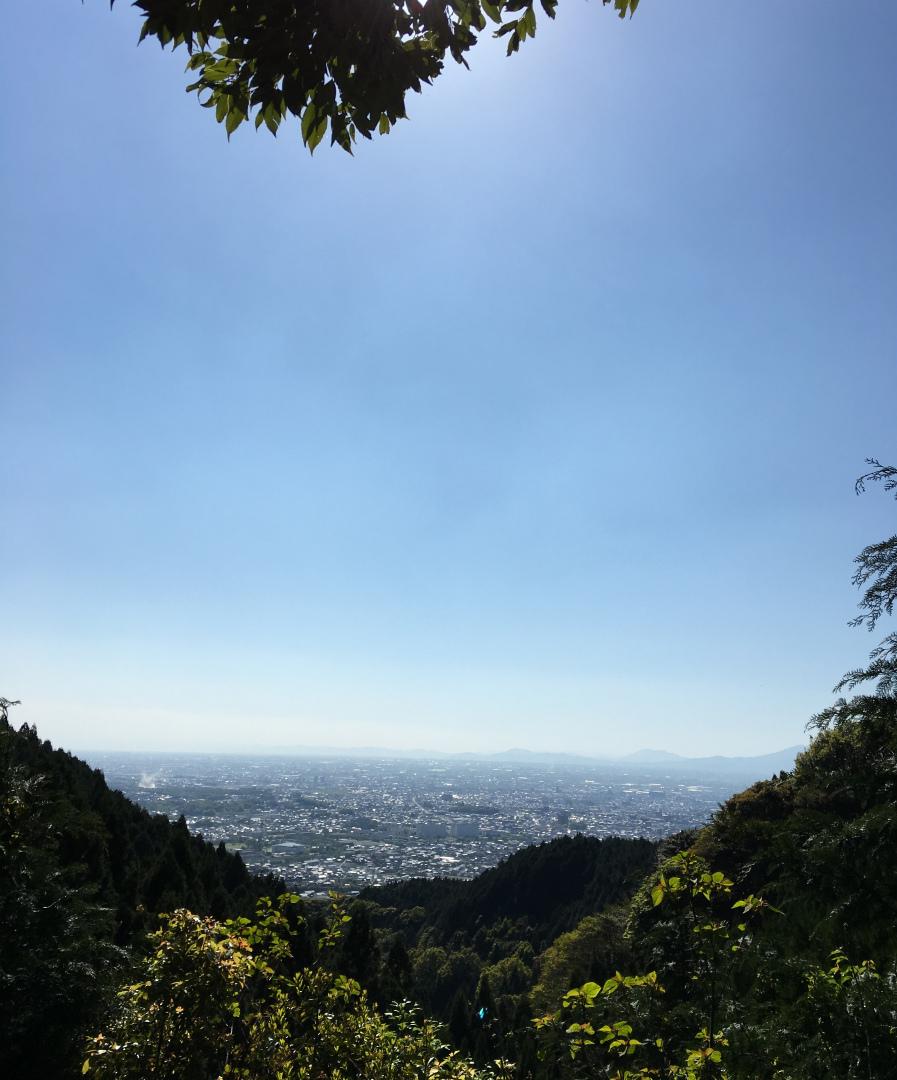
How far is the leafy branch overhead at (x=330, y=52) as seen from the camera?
85.1 inches

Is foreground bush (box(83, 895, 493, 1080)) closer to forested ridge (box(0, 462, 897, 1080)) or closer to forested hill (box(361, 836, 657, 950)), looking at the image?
forested ridge (box(0, 462, 897, 1080))

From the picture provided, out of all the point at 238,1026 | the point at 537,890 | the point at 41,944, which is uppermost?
the point at 238,1026

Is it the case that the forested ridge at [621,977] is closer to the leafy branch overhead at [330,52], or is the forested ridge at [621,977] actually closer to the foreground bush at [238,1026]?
the foreground bush at [238,1026]

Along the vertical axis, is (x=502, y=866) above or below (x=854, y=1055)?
below

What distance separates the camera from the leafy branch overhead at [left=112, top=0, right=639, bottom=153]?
2.16 meters

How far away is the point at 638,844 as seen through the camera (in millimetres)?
70250

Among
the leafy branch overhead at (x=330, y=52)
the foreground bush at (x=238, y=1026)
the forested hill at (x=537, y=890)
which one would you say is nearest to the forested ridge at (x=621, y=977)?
the foreground bush at (x=238, y=1026)

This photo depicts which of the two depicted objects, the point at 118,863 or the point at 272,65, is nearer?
the point at 272,65

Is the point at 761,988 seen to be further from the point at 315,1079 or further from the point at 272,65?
the point at 272,65

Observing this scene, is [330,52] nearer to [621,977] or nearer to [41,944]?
[621,977]

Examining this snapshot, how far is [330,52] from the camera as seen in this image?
2.21 metres

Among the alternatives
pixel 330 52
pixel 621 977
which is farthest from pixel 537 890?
pixel 330 52

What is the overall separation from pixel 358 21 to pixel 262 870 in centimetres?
12696

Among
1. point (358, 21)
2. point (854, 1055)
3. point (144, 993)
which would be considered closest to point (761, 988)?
point (854, 1055)
